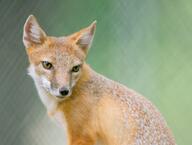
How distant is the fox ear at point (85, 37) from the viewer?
2.51 meters

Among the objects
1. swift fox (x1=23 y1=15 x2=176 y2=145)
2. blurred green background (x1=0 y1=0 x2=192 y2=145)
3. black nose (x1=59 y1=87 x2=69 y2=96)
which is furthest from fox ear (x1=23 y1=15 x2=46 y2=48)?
blurred green background (x1=0 y1=0 x2=192 y2=145)

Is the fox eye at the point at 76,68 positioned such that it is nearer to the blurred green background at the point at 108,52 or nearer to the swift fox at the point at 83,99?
the swift fox at the point at 83,99

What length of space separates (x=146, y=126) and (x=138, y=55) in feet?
2.34

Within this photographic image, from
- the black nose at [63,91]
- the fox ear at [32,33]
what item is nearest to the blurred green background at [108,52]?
the fox ear at [32,33]

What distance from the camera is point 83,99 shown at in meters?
2.57

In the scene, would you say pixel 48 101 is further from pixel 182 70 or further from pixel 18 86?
pixel 182 70

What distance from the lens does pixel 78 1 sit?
303 centimetres

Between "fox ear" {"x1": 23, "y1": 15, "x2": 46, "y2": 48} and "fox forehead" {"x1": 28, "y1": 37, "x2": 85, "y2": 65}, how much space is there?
0.07 ft

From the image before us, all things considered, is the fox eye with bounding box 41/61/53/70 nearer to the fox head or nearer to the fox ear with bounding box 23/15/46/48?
the fox head

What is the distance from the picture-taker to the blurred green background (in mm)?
2973

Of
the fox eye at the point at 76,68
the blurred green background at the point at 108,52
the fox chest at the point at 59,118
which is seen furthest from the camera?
the blurred green background at the point at 108,52

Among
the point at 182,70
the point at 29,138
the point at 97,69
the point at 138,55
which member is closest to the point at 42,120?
the point at 29,138

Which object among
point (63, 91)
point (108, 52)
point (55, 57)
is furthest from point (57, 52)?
point (108, 52)

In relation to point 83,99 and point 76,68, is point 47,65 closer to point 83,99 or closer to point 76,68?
point 76,68
